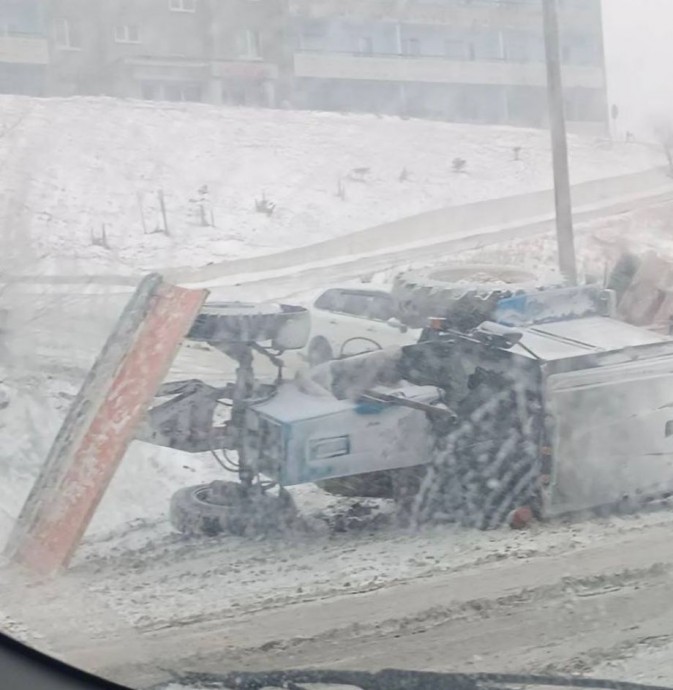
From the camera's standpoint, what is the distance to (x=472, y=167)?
247 cm

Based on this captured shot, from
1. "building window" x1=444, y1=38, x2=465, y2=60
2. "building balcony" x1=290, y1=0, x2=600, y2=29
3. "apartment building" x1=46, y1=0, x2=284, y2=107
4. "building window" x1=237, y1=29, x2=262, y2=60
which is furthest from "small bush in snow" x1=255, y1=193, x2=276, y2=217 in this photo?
"building window" x1=444, y1=38, x2=465, y2=60

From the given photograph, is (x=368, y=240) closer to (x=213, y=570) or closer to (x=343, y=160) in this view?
(x=343, y=160)

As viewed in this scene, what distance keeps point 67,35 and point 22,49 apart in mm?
117

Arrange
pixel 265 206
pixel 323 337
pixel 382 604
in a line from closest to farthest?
1. pixel 382 604
2. pixel 323 337
3. pixel 265 206

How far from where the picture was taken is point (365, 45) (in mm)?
2529

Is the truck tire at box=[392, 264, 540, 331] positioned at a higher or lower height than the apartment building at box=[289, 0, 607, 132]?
lower

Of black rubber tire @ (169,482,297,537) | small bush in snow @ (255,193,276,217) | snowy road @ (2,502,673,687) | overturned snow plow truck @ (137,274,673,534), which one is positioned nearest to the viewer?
snowy road @ (2,502,673,687)

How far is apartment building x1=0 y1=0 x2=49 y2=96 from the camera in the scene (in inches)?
102

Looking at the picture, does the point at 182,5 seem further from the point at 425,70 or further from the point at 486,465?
the point at 486,465

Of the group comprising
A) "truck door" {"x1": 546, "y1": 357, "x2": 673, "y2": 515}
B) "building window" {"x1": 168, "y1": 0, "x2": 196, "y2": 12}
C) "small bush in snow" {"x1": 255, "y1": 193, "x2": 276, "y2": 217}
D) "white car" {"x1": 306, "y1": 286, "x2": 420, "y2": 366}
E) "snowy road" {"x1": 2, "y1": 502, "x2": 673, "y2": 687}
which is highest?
"building window" {"x1": 168, "y1": 0, "x2": 196, "y2": 12}

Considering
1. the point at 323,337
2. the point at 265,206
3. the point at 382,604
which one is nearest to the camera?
the point at 382,604

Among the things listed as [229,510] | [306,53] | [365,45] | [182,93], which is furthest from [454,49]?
[229,510]

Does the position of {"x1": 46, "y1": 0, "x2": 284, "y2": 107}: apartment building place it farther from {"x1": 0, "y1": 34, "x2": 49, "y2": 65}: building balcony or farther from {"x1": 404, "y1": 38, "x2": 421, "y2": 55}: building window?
{"x1": 404, "y1": 38, "x2": 421, "y2": 55}: building window

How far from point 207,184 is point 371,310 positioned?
53 cm
